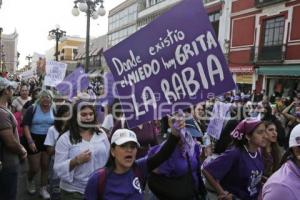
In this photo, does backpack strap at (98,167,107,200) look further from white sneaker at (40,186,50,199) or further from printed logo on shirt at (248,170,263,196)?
white sneaker at (40,186,50,199)

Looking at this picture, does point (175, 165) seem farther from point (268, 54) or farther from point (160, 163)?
point (268, 54)

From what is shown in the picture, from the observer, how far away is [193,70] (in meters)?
2.86

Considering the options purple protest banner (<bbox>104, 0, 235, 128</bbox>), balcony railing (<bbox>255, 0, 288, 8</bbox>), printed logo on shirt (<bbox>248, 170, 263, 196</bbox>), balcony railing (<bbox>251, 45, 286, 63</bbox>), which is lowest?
printed logo on shirt (<bbox>248, 170, 263, 196</bbox>)

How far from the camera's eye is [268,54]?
2336 centimetres

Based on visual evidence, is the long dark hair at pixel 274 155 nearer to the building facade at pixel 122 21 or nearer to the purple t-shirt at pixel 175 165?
the purple t-shirt at pixel 175 165

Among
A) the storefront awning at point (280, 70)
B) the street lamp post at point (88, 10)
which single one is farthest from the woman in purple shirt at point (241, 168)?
the storefront awning at point (280, 70)

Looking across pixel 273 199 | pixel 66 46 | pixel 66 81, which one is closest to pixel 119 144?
pixel 273 199

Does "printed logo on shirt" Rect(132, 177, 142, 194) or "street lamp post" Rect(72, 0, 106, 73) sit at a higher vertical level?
"street lamp post" Rect(72, 0, 106, 73)

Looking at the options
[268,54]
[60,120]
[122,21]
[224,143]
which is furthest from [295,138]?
[122,21]

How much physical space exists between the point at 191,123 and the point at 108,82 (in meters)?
3.18

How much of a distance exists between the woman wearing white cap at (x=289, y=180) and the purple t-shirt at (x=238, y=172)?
822 mm

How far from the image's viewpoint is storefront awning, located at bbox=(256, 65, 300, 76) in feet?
68.9

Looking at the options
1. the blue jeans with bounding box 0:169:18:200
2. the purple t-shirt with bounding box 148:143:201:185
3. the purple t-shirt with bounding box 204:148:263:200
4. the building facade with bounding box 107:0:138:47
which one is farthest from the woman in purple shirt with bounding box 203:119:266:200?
the building facade with bounding box 107:0:138:47

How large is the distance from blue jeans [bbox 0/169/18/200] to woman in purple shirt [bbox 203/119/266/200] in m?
1.93
